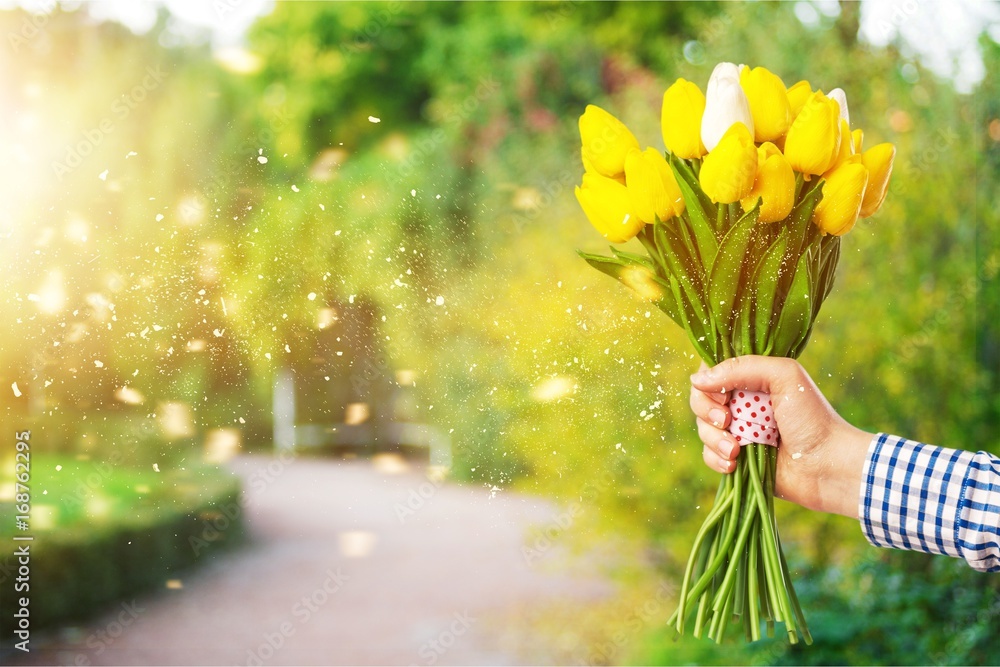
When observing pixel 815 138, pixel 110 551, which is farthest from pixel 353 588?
pixel 815 138

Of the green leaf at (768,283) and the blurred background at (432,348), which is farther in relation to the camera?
the blurred background at (432,348)

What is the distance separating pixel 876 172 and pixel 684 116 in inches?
6.8

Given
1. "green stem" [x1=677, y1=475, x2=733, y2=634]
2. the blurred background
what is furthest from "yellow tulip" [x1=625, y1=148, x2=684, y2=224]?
the blurred background

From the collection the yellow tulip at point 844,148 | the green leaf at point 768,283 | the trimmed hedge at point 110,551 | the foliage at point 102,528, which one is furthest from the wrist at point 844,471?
the trimmed hedge at point 110,551

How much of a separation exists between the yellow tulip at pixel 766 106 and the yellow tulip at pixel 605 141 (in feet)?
0.32

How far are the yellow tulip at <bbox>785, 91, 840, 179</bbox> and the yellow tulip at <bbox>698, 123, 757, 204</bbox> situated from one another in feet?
0.12

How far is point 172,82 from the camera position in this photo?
2.68 metres

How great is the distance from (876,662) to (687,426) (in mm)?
Result: 637

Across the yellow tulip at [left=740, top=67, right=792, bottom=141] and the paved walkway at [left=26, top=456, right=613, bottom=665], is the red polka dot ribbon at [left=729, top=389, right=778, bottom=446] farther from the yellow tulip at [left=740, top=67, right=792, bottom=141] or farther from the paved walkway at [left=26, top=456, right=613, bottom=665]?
the paved walkway at [left=26, top=456, right=613, bottom=665]

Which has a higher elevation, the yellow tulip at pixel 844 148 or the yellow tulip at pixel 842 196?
the yellow tulip at pixel 844 148

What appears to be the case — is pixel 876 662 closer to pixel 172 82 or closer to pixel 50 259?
pixel 50 259

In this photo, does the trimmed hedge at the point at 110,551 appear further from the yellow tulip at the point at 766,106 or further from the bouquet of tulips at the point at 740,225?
the yellow tulip at the point at 766,106

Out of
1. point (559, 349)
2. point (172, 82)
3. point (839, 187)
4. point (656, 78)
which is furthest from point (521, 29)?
point (839, 187)

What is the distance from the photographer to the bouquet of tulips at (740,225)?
25.2 inches
